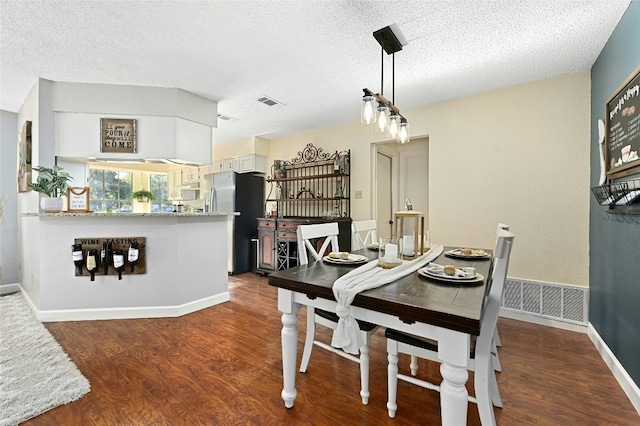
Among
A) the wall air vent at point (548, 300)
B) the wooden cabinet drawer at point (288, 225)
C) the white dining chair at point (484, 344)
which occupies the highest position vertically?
the wooden cabinet drawer at point (288, 225)

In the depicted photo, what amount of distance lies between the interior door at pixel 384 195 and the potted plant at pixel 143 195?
17.3 ft

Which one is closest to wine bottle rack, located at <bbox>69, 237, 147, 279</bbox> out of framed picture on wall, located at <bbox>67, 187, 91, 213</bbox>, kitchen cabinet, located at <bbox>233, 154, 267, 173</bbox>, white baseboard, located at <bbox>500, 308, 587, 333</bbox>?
framed picture on wall, located at <bbox>67, 187, 91, 213</bbox>

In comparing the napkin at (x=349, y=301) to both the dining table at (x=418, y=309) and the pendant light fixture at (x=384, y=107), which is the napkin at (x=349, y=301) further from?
the pendant light fixture at (x=384, y=107)

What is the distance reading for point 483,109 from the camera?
3.23 m

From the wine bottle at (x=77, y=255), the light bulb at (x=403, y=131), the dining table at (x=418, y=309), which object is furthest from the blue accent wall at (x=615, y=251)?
the wine bottle at (x=77, y=255)

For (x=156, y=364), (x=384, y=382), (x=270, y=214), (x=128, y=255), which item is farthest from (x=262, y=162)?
(x=384, y=382)

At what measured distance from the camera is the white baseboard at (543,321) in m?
2.71

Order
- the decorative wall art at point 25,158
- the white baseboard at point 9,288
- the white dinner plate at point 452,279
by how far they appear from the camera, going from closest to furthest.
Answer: the white dinner plate at point 452,279
the decorative wall art at point 25,158
the white baseboard at point 9,288

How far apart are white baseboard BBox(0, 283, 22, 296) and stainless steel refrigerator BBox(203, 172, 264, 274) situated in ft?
8.56

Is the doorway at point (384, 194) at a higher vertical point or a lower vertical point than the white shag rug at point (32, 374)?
higher

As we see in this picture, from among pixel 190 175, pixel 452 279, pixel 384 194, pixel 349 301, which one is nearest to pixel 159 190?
pixel 190 175

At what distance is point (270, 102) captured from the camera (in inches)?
141

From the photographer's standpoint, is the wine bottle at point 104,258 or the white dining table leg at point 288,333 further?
the wine bottle at point 104,258

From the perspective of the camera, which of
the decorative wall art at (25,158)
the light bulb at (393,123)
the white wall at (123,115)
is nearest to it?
the light bulb at (393,123)
